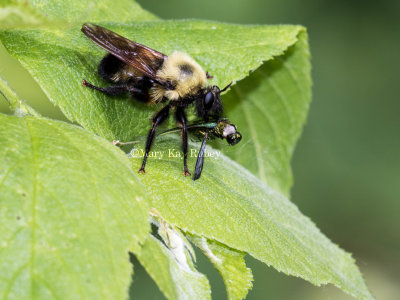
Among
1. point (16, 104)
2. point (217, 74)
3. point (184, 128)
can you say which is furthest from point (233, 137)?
point (16, 104)

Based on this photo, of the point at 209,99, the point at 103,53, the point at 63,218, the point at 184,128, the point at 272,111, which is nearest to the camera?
the point at 63,218

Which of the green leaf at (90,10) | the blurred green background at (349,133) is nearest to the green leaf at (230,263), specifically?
the green leaf at (90,10)

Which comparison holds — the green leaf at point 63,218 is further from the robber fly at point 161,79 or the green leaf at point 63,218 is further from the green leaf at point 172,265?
the robber fly at point 161,79

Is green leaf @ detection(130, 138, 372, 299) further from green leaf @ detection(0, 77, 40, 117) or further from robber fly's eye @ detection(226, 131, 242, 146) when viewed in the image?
green leaf @ detection(0, 77, 40, 117)

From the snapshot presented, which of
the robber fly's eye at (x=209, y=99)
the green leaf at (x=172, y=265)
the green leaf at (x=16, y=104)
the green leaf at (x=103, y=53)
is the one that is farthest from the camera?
the robber fly's eye at (x=209, y=99)

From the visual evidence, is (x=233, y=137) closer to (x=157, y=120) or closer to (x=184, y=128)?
(x=184, y=128)
